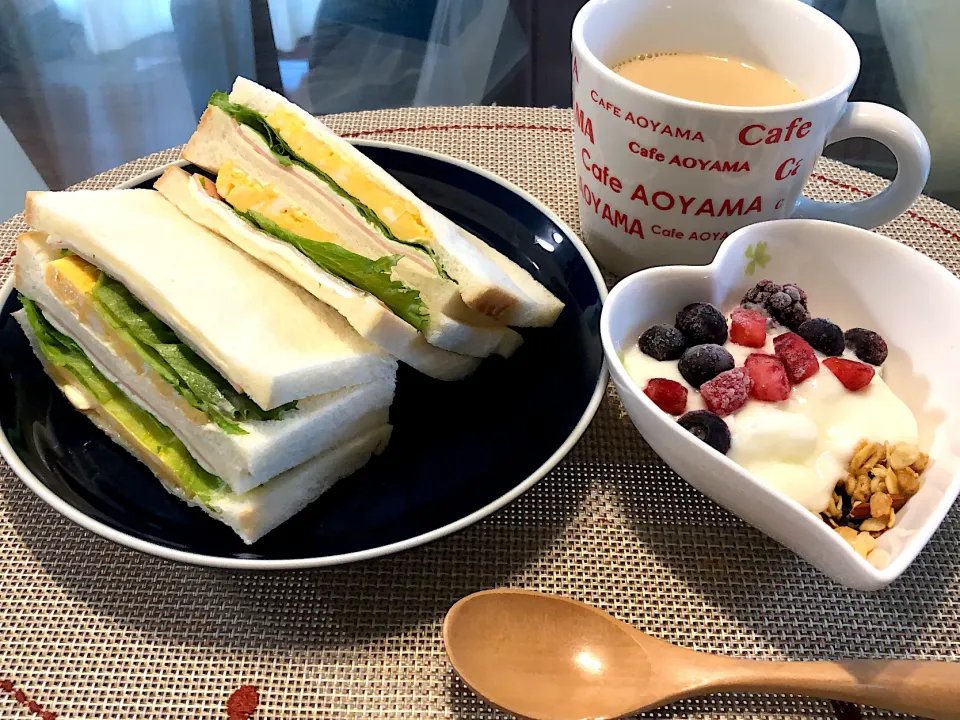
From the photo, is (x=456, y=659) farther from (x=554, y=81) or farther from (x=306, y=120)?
(x=554, y=81)

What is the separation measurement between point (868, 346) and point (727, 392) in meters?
0.29

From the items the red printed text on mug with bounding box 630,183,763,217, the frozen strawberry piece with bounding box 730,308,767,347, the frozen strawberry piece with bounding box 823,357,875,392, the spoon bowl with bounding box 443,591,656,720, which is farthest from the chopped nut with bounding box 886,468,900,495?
the red printed text on mug with bounding box 630,183,763,217

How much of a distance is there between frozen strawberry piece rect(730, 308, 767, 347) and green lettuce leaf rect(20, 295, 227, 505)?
0.79m

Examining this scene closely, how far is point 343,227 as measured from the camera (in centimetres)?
137

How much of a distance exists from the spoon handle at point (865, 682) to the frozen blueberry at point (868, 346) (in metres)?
0.44

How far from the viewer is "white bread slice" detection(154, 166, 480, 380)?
1.17 meters

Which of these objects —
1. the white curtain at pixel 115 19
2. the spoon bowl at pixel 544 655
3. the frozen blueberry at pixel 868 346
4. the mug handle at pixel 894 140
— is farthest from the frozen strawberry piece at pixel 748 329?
the white curtain at pixel 115 19

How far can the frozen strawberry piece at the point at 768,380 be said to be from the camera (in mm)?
1060

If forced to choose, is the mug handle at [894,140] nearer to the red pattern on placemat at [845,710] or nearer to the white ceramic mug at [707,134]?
the white ceramic mug at [707,134]

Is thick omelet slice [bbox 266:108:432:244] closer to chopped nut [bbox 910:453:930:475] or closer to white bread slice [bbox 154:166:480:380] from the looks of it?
white bread slice [bbox 154:166:480:380]

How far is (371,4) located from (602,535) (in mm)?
2709

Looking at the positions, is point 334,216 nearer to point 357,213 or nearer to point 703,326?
point 357,213

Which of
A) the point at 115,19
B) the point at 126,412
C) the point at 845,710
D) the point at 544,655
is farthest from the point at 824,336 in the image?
the point at 115,19

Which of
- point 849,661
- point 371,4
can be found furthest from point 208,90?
point 849,661
